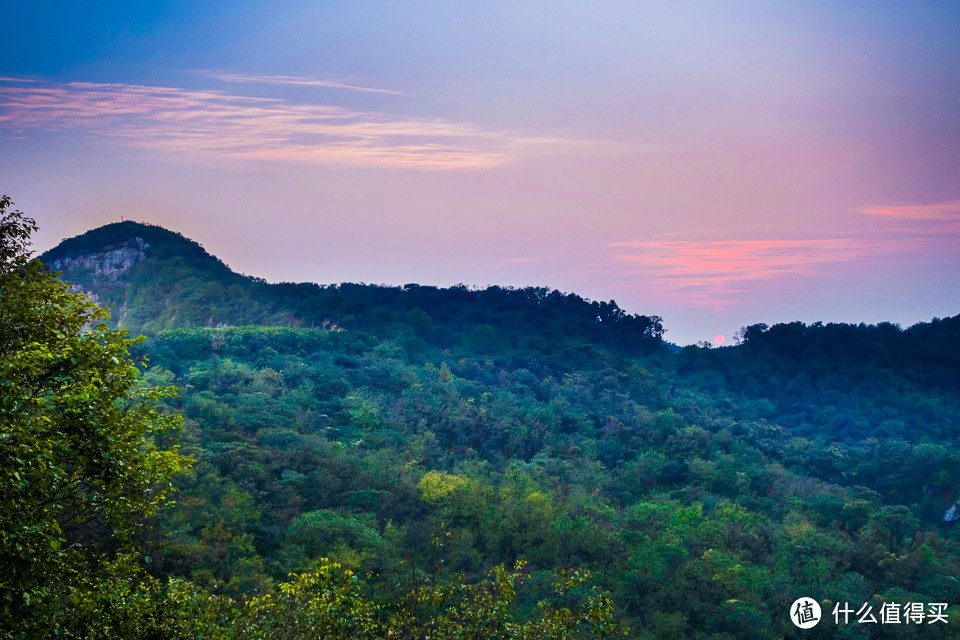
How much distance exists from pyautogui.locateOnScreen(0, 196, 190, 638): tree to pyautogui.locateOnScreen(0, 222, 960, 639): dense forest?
21cm

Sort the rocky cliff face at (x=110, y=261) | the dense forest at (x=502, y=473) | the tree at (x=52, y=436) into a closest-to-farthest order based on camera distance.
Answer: the tree at (x=52, y=436)
the dense forest at (x=502, y=473)
the rocky cliff face at (x=110, y=261)

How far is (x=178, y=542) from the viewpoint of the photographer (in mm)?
22469

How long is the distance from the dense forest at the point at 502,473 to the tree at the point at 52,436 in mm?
209

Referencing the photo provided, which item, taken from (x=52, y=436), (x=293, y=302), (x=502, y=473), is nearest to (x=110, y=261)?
(x=293, y=302)

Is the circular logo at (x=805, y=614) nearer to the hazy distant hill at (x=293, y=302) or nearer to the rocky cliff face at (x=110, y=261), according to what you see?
the hazy distant hill at (x=293, y=302)

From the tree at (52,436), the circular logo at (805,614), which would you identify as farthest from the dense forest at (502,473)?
the circular logo at (805,614)

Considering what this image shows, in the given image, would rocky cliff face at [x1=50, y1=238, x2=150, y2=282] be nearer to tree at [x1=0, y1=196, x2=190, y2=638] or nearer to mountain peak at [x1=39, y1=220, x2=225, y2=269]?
mountain peak at [x1=39, y1=220, x2=225, y2=269]

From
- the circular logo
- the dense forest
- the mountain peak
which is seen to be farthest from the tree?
the mountain peak

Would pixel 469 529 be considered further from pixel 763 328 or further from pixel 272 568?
pixel 763 328

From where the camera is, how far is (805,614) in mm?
25984

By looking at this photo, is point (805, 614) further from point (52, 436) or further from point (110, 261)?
point (110, 261)

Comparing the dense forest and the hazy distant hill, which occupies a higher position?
the hazy distant hill

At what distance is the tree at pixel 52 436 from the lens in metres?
6.70

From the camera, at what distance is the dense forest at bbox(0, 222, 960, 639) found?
13.3 m
